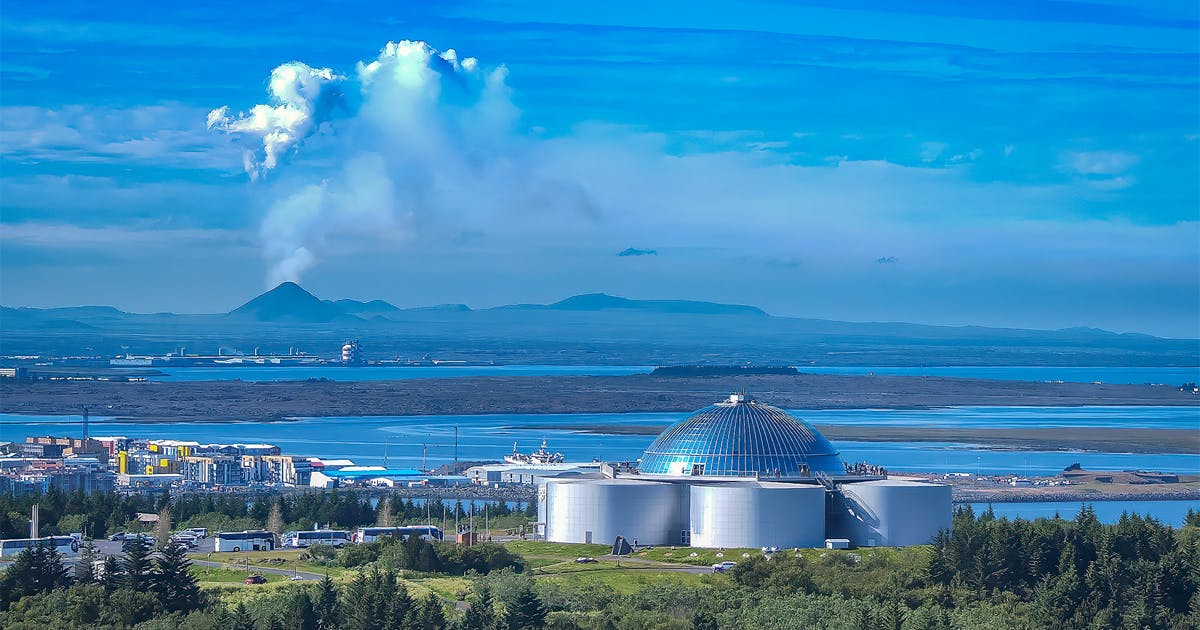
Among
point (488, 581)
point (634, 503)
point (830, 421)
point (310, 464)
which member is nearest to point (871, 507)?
point (634, 503)

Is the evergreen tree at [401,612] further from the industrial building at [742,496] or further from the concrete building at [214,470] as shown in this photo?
the concrete building at [214,470]

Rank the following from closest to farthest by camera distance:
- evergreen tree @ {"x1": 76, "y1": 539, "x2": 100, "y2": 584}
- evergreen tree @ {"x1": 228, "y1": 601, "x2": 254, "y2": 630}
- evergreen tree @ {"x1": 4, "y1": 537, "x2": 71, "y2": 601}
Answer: evergreen tree @ {"x1": 228, "y1": 601, "x2": 254, "y2": 630} → evergreen tree @ {"x1": 4, "y1": 537, "x2": 71, "y2": 601} → evergreen tree @ {"x1": 76, "y1": 539, "x2": 100, "y2": 584}

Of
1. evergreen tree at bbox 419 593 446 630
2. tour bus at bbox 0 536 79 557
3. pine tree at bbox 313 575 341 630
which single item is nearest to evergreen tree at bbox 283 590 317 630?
pine tree at bbox 313 575 341 630

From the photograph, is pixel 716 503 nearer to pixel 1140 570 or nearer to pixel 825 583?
pixel 825 583

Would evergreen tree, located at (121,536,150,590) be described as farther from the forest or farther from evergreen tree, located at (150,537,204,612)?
evergreen tree, located at (150,537,204,612)

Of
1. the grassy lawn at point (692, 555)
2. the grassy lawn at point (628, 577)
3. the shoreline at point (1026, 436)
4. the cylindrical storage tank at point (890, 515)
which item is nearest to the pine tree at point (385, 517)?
the grassy lawn at point (692, 555)

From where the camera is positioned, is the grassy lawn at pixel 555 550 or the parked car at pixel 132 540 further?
the grassy lawn at pixel 555 550
